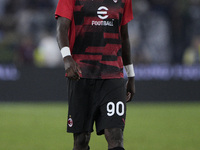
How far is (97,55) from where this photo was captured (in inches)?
→ 206

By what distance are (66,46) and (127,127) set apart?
6749 mm

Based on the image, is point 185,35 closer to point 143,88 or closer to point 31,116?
point 143,88

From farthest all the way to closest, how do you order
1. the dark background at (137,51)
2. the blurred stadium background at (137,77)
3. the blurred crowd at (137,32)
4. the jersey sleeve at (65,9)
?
the blurred crowd at (137,32)
the dark background at (137,51)
the blurred stadium background at (137,77)
the jersey sleeve at (65,9)

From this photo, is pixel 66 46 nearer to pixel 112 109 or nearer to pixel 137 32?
pixel 112 109

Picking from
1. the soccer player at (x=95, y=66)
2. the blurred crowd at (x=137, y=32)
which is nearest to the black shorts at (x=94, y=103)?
the soccer player at (x=95, y=66)

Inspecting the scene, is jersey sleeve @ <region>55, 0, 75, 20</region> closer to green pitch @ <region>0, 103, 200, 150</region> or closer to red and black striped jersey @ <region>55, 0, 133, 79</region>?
red and black striped jersey @ <region>55, 0, 133, 79</region>

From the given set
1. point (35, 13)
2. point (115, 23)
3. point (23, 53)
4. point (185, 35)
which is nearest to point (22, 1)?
point (35, 13)

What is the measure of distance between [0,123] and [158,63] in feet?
20.8

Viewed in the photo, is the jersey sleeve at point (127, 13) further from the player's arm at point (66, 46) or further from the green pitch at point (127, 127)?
the green pitch at point (127, 127)

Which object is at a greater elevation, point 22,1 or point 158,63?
point 22,1

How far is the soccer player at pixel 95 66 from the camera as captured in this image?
17.0 ft

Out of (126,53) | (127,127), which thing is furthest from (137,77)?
(126,53)

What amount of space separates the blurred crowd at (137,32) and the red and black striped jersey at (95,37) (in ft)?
38.6

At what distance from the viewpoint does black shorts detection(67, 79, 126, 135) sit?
5176 mm
